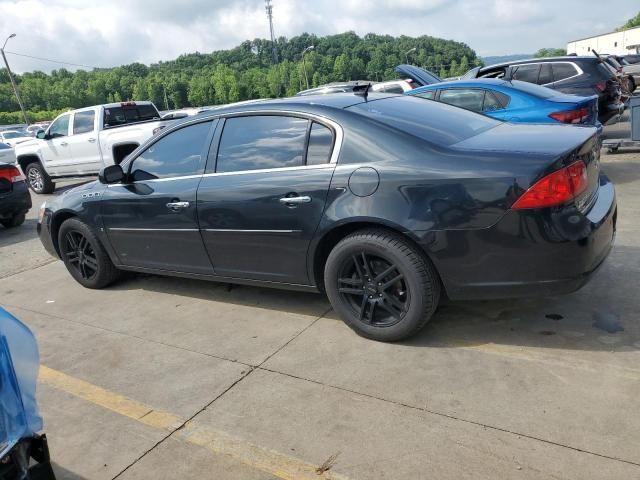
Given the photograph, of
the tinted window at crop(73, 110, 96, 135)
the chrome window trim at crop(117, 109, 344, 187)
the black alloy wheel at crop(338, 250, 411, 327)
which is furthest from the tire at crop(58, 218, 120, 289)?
the tinted window at crop(73, 110, 96, 135)

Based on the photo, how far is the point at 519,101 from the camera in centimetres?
695

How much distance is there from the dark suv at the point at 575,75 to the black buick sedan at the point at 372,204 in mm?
6396

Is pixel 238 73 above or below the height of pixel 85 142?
above

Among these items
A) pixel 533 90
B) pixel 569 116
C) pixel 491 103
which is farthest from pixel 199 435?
pixel 533 90

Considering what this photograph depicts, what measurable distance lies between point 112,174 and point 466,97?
4979 mm

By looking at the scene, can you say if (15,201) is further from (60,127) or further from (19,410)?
(19,410)

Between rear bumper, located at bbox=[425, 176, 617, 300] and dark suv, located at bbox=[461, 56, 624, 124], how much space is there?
714cm

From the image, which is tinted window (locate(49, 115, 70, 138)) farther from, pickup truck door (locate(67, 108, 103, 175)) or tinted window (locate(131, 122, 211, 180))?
tinted window (locate(131, 122, 211, 180))

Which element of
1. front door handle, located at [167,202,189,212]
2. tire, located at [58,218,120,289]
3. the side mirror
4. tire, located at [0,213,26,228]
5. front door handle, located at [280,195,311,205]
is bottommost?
tire, located at [0,213,26,228]

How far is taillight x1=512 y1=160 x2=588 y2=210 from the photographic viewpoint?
2.87 m

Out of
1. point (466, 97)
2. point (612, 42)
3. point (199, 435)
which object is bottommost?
point (199, 435)

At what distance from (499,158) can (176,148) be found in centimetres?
256

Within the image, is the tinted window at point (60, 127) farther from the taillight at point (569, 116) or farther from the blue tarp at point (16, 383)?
the blue tarp at point (16, 383)

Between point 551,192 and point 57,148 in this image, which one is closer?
point 551,192
